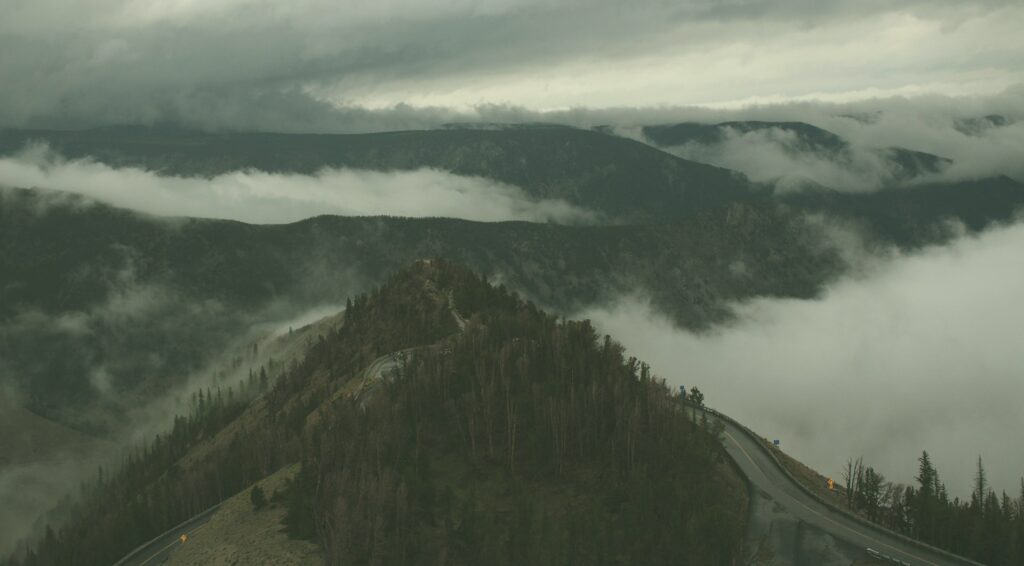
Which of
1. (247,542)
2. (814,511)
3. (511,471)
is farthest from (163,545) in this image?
(814,511)

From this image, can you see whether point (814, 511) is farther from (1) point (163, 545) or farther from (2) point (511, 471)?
(1) point (163, 545)

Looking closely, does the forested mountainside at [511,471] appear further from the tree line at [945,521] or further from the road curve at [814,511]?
the tree line at [945,521]

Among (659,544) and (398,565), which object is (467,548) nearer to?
(398,565)

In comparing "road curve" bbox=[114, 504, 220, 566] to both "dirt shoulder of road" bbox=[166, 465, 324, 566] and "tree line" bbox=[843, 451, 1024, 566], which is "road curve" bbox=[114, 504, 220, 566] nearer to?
"dirt shoulder of road" bbox=[166, 465, 324, 566]

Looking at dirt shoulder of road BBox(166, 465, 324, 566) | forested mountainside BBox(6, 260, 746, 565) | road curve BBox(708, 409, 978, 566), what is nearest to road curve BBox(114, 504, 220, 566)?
dirt shoulder of road BBox(166, 465, 324, 566)

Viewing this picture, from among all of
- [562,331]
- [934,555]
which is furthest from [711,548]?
[562,331]

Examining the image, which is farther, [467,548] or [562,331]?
[562,331]
